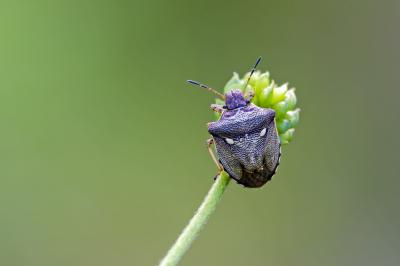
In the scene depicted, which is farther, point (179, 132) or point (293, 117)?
point (179, 132)

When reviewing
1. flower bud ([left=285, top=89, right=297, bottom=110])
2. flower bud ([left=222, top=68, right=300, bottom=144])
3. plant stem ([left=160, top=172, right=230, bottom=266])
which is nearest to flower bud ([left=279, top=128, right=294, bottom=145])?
flower bud ([left=222, top=68, right=300, bottom=144])

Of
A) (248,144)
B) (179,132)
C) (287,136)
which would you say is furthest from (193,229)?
(179,132)

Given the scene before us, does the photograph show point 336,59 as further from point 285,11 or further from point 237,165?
point 237,165

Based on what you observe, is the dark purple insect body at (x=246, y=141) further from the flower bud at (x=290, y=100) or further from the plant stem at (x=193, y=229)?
the plant stem at (x=193, y=229)

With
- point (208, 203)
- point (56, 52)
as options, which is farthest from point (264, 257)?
point (208, 203)

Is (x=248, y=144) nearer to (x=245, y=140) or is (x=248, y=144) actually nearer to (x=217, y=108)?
(x=245, y=140)

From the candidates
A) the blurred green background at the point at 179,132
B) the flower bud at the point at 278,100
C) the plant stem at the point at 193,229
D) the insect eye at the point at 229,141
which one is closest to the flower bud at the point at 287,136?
the flower bud at the point at 278,100
